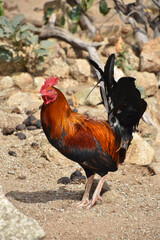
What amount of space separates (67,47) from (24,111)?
311 centimetres

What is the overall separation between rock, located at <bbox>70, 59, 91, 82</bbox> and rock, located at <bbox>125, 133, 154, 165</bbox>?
10.1 feet

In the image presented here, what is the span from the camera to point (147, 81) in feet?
29.1

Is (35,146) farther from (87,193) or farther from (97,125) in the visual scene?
(97,125)

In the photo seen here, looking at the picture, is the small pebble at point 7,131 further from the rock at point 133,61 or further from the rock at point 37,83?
the rock at point 133,61

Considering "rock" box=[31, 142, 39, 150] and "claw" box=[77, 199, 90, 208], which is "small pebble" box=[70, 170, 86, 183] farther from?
"rock" box=[31, 142, 39, 150]

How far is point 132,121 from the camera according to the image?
4449 mm

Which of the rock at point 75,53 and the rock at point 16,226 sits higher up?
the rock at point 16,226

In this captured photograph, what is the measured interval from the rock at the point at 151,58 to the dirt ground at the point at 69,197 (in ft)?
12.7

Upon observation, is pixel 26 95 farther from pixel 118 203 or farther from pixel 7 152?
pixel 118 203

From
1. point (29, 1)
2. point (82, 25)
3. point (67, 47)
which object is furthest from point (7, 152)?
point (29, 1)

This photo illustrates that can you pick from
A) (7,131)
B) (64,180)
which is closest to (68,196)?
(64,180)

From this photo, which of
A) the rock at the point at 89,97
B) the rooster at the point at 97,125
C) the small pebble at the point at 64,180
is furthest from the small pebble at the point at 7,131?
the rooster at the point at 97,125

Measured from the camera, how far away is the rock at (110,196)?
469cm

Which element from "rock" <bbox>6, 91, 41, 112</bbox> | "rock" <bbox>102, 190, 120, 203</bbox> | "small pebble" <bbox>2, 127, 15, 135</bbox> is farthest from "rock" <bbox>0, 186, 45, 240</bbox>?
"rock" <bbox>6, 91, 41, 112</bbox>
